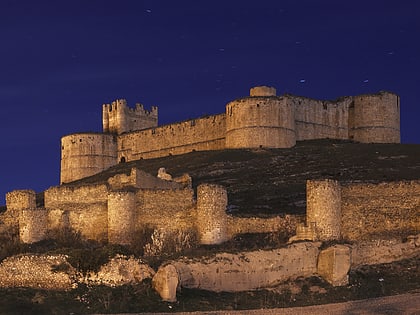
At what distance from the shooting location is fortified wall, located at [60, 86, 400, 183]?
6850 centimetres

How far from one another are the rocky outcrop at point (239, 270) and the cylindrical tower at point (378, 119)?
145ft

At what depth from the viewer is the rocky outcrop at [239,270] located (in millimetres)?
27016

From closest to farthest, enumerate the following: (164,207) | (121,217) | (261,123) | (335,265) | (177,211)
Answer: (335,265)
(121,217)
(177,211)
(164,207)
(261,123)

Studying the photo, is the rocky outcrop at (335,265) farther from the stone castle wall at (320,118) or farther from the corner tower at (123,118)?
the corner tower at (123,118)

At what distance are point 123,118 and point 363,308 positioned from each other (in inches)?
2383

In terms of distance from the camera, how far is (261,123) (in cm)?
6812

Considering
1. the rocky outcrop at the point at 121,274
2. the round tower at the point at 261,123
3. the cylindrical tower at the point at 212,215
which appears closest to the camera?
the rocky outcrop at the point at 121,274

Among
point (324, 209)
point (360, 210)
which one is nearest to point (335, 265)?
point (324, 209)

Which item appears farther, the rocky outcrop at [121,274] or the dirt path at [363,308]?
the rocky outcrop at [121,274]

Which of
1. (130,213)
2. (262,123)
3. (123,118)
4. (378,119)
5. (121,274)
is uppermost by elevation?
(123,118)

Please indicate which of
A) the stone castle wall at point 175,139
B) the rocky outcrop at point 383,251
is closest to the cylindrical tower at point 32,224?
the rocky outcrop at point 383,251

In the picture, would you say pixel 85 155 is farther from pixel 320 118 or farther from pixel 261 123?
pixel 320 118

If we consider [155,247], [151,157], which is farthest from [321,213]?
[151,157]

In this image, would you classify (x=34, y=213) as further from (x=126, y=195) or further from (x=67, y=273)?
(x=67, y=273)
